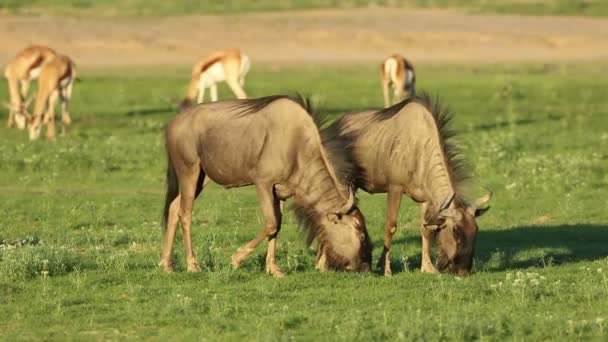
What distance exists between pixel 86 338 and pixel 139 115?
18930 millimetres

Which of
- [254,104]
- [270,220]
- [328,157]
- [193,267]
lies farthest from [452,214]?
[193,267]

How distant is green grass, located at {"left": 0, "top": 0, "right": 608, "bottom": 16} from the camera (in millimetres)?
55938

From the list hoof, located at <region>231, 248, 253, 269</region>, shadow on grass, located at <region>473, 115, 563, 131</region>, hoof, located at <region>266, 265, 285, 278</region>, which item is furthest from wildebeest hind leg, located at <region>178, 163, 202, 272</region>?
shadow on grass, located at <region>473, 115, 563, 131</region>

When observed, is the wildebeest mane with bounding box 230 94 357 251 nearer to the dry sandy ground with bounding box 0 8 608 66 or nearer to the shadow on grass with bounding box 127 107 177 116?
the shadow on grass with bounding box 127 107 177 116

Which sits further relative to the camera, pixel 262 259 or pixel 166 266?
pixel 262 259

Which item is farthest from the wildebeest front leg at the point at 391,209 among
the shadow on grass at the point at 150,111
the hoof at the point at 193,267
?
the shadow on grass at the point at 150,111

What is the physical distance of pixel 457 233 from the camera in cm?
1083

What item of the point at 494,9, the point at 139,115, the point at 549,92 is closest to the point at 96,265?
the point at 139,115

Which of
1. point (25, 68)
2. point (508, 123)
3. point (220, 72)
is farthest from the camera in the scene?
point (220, 72)

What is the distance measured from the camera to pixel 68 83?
25.1 m

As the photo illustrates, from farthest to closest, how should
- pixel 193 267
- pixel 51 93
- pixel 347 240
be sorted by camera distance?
1. pixel 51 93
2. pixel 193 267
3. pixel 347 240

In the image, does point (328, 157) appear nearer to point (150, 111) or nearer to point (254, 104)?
point (254, 104)

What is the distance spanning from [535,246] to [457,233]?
2.37 m

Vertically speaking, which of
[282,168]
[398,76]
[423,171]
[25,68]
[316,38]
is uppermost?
[282,168]
